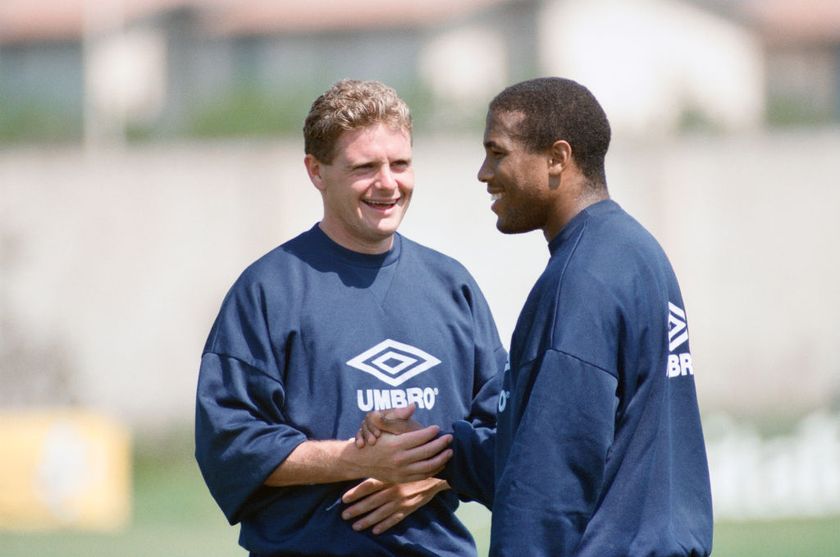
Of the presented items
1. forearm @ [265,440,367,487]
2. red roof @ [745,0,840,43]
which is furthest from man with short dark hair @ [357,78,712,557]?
red roof @ [745,0,840,43]

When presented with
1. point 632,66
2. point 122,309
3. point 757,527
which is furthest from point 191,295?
point 632,66

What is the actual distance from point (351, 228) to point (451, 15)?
77.0ft

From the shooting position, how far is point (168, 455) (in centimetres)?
1683

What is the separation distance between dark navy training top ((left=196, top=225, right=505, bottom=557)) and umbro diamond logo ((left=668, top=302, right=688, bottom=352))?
802 mm

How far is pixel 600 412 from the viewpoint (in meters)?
3.13

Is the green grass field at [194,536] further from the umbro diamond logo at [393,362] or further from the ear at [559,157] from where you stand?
the ear at [559,157]

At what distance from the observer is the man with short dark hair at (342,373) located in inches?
150

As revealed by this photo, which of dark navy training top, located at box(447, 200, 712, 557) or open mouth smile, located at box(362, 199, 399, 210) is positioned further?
open mouth smile, located at box(362, 199, 399, 210)

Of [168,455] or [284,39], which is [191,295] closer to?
[168,455]

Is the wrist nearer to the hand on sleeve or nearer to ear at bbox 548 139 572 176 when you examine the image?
the hand on sleeve

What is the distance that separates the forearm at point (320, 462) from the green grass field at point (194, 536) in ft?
25.7

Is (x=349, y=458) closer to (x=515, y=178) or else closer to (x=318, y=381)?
(x=318, y=381)

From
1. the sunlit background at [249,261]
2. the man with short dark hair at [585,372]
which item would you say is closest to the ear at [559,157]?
the man with short dark hair at [585,372]

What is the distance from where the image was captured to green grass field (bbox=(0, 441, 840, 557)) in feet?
38.5
